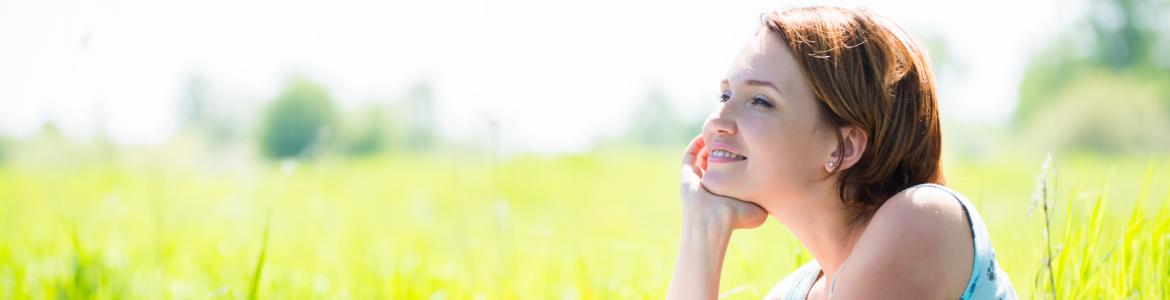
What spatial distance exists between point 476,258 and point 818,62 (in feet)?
9.69

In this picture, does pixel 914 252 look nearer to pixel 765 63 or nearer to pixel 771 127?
pixel 771 127

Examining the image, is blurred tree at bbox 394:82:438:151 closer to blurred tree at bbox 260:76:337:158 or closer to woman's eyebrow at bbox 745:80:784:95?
blurred tree at bbox 260:76:337:158

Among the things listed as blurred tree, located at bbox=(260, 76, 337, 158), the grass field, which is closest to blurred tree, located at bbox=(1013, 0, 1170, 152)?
the grass field

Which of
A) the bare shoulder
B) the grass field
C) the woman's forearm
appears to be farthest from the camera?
the grass field

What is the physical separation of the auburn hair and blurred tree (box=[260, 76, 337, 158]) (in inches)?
1664

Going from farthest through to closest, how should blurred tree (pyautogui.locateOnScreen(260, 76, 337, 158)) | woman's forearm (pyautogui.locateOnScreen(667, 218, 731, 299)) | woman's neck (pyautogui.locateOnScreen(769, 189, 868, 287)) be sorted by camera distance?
blurred tree (pyautogui.locateOnScreen(260, 76, 337, 158)), woman's forearm (pyautogui.locateOnScreen(667, 218, 731, 299)), woman's neck (pyautogui.locateOnScreen(769, 189, 868, 287))


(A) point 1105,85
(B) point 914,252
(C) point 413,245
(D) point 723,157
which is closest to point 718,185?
(D) point 723,157

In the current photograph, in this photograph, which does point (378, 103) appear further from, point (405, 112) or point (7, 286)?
point (7, 286)

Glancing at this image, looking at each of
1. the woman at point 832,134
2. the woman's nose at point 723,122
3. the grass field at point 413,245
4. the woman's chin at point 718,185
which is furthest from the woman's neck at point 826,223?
the grass field at point 413,245

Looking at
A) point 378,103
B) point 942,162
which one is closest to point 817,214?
point 942,162

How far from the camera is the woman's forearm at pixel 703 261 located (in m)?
2.11

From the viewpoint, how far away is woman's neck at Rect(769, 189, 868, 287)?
201cm

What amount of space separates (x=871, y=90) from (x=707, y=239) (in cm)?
56

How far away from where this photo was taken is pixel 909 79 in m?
1.92
